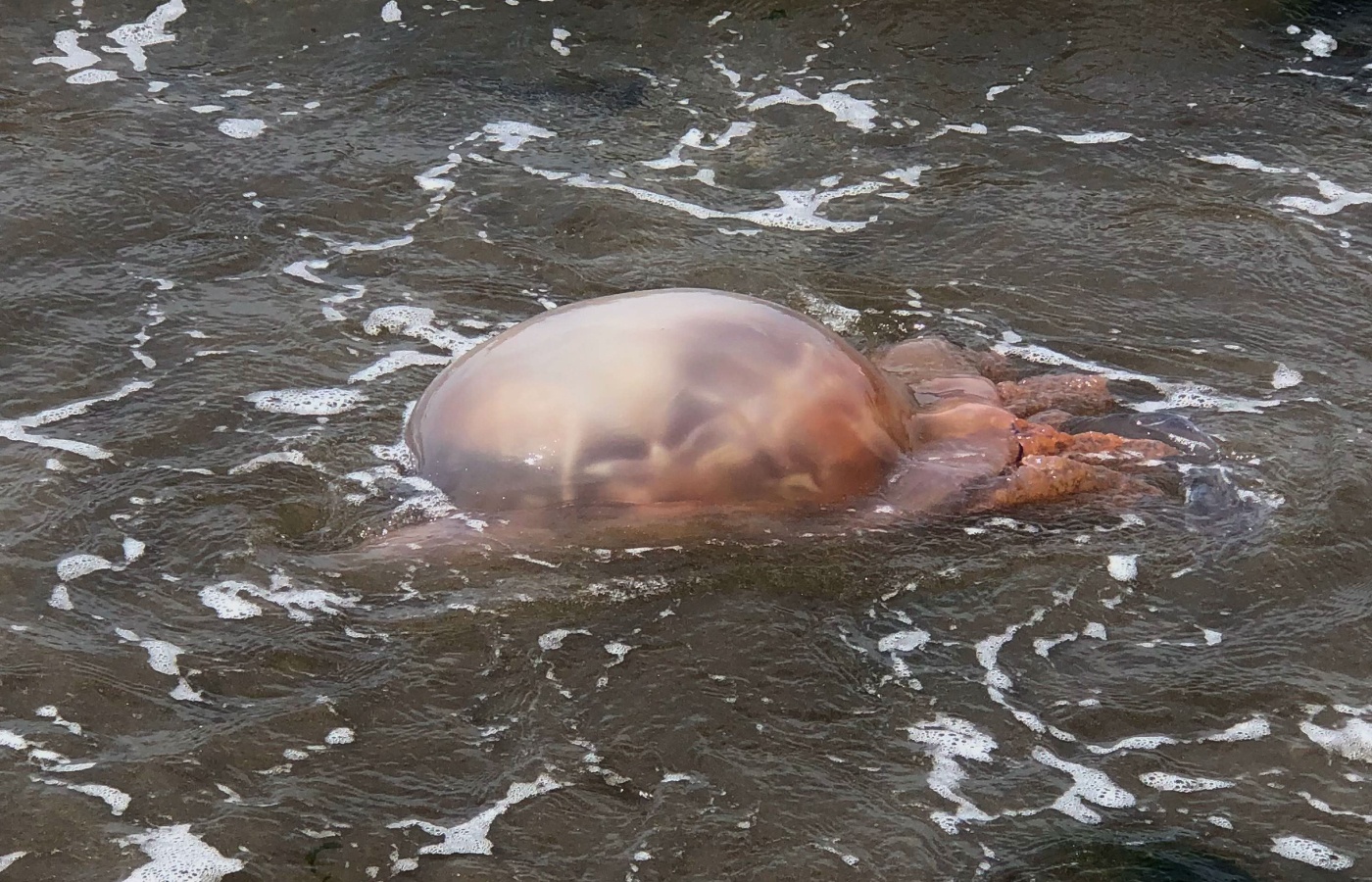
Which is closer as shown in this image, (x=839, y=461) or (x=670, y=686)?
(x=670, y=686)

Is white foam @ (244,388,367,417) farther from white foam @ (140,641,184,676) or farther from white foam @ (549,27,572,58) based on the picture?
white foam @ (549,27,572,58)

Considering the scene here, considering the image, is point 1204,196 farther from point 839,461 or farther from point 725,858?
point 725,858

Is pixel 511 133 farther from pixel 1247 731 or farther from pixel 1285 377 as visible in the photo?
pixel 1247 731

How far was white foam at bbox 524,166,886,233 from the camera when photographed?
22.1ft

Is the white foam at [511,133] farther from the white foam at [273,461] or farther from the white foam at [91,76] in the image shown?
the white foam at [273,461]

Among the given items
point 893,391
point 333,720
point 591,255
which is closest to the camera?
point 333,720

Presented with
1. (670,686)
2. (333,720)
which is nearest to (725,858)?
(670,686)

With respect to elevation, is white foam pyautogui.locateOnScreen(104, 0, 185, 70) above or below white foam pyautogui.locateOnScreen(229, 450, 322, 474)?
above

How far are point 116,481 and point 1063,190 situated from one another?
14.4 feet

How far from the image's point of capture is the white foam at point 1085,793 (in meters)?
3.63

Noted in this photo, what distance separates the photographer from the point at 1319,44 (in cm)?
840

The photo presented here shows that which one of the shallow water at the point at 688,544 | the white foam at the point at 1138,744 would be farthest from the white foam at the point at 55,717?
the white foam at the point at 1138,744

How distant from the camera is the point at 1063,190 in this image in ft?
23.1

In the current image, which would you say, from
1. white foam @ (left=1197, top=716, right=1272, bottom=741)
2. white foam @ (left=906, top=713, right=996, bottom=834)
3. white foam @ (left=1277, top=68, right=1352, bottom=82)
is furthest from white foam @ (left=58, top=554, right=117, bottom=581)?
white foam @ (left=1277, top=68, right=1352, bottom=82)
